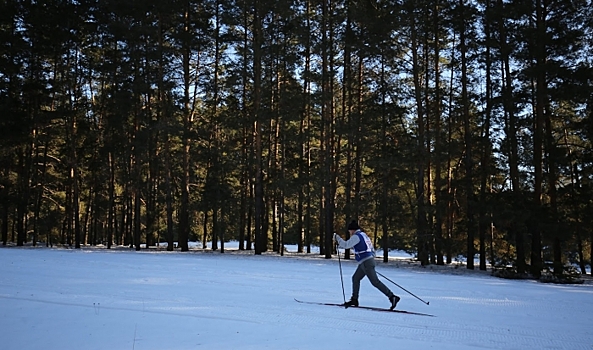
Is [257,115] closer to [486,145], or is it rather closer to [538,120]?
[486,145]

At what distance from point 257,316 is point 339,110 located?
998 inches

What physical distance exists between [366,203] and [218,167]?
978 cm

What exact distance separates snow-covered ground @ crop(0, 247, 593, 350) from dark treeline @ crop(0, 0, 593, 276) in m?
8.61

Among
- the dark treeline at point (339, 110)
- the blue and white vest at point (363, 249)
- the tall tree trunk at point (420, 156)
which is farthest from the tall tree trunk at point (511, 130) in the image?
the blue and white vest at point (363, 249)

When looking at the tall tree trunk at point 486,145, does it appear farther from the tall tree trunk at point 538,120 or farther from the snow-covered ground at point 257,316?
the snow-covered ground at point 257,316

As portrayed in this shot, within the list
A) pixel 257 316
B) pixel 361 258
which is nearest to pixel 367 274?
pixel 361 258

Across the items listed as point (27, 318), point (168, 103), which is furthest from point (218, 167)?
point (27, 318)

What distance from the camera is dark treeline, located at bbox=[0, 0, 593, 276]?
18969 mm

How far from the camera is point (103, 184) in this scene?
4169 cm

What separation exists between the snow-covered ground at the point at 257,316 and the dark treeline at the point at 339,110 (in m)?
8.61

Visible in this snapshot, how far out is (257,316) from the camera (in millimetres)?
8008

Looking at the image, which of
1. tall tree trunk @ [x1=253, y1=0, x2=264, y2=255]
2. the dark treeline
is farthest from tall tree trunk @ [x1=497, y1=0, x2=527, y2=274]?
tall tree trunk @ [x1=253, y1=0, x2=264, y2=255]

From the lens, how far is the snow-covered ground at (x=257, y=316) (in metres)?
6.45

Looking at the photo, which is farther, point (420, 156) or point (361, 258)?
point (420, 156)
